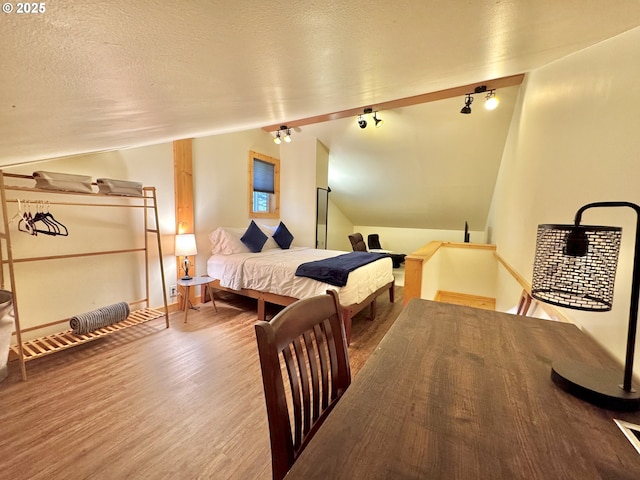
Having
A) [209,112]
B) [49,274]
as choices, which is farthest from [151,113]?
[49,274]

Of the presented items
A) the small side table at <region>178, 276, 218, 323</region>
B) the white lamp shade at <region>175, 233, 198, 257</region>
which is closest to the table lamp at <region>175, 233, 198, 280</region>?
the white lamp shade at <region>175, 233, 198, 257</region>

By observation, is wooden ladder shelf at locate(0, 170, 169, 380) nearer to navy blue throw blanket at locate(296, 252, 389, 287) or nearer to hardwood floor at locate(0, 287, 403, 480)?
hardwood floor at locate(0, 287, 403, 480)

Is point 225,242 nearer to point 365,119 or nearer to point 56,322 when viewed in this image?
point 56,322

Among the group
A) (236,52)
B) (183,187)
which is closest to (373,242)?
(183,187)

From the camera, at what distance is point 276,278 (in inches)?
121

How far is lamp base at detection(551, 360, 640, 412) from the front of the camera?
2.14 ft

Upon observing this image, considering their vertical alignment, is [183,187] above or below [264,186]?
below

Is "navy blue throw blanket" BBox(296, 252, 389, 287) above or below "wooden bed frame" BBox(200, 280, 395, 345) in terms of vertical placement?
above

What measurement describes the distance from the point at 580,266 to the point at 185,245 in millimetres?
3560

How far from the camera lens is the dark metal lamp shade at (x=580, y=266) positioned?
70 centimetres

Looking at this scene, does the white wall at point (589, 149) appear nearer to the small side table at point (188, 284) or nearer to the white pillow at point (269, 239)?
the white pillow at point (269, 239)

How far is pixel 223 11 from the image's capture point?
1.93ft

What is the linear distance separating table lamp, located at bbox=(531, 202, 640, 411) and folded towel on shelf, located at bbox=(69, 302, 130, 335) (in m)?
Result: 3.22

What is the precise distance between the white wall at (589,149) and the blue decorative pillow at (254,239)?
3.12 m
